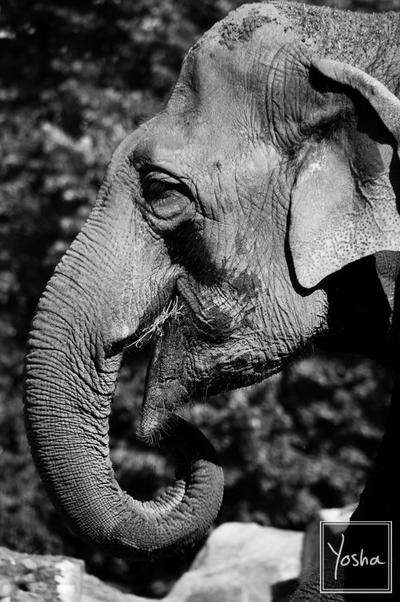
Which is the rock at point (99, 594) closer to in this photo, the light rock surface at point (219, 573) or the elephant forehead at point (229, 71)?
the light rock surface at point (219, 573)

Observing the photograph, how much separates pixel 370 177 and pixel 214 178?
443 mm

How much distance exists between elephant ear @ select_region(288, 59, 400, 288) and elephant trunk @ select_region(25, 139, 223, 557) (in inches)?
17.1

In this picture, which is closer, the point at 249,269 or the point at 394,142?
the point at 394,142

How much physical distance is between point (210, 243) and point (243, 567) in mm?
2978

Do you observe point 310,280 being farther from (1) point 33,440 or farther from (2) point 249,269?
(1) point 33,440

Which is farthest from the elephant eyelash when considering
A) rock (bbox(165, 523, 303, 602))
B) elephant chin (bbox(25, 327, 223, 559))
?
rock (bbox(165, 523, 303, 602))

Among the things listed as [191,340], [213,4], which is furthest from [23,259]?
[191,340]

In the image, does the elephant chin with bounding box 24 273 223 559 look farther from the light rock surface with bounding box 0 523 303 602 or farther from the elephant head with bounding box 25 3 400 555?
the light rock surface with bounding box 0 523 303 602

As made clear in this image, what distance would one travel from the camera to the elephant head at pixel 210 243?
3.35 metres

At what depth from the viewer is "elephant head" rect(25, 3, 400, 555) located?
3.35 meters

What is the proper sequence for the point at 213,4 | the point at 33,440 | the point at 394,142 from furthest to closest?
the point at 213,4, the point at 33,440, the point at 394,142

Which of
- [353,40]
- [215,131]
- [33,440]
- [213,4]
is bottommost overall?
[33,440]

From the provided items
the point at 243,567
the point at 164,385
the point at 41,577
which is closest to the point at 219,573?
the point at 243,567

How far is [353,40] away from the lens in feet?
11.5
